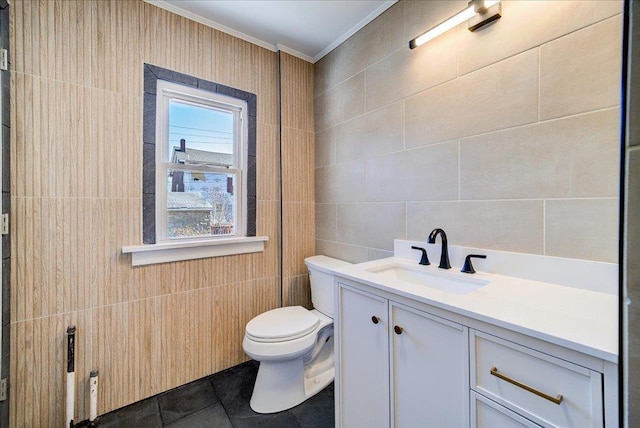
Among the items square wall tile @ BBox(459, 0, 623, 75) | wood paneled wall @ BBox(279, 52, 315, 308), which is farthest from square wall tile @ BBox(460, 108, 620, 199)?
wood paneled wall @ BBox(279, 52, 315, 308)

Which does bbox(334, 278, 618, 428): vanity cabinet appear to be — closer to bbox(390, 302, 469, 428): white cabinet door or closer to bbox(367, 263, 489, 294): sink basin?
bbox(390, 302, 469, 428): white cabinet door

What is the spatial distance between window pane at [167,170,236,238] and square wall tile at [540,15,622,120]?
1.87m

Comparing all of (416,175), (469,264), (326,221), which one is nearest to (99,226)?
(326,221)

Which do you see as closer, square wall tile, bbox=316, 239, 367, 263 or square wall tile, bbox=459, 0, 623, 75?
square wall tile, bbox=459, 0, 623, 75

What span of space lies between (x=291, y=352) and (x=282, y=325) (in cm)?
17

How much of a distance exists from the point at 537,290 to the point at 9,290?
2.32 m

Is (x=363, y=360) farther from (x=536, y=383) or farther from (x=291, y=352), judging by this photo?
(x=536, y=383)

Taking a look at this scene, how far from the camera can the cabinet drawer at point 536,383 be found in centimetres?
64

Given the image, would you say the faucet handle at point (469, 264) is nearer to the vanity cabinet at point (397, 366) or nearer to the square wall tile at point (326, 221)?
the vanity cabinet at point (397, 366)

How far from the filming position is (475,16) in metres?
1.27

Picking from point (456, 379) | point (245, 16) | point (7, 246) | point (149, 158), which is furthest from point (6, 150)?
point (456, 379)

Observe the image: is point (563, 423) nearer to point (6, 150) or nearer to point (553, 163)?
point (553, 163)

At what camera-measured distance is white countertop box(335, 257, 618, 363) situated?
65 cm

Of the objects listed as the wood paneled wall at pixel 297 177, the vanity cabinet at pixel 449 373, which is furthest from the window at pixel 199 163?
the vanity cabinet at pixel 449 373
